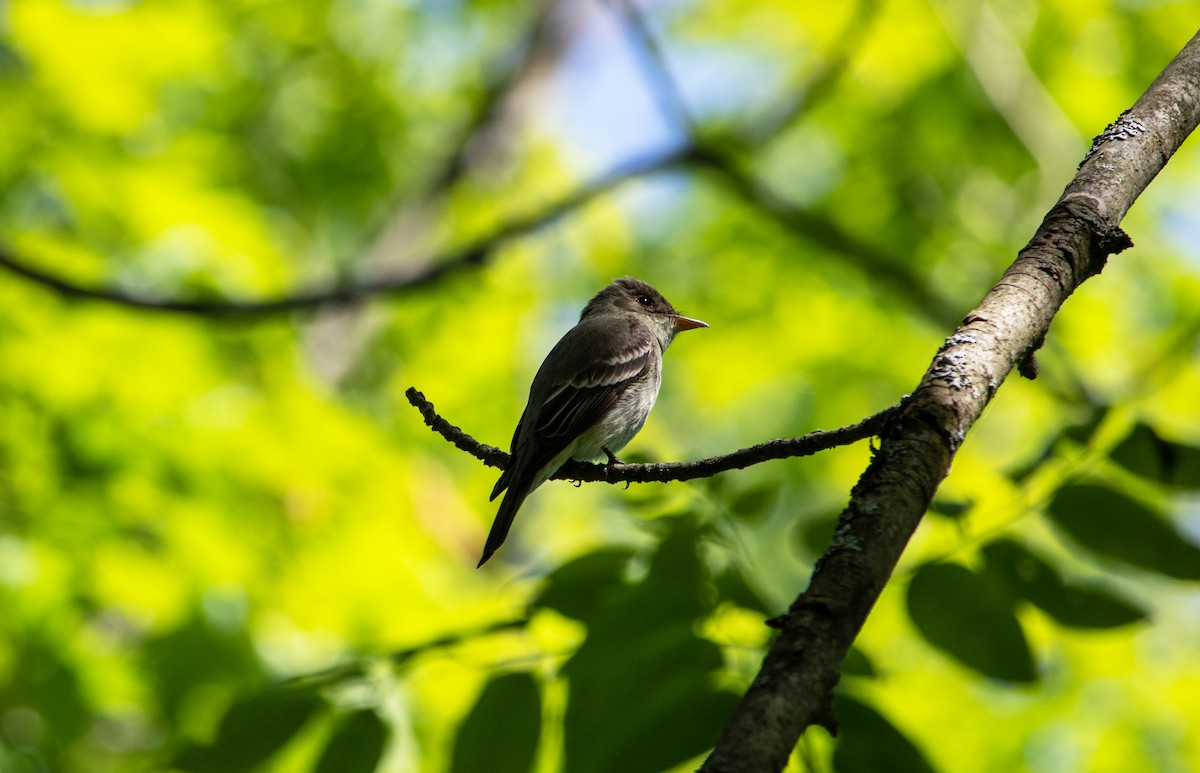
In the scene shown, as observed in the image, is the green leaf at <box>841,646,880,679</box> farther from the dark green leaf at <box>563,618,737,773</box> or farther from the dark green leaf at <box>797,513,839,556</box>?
the dark green leaf at <box>797,513,839,556</box>

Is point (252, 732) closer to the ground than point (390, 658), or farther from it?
closer to the ground

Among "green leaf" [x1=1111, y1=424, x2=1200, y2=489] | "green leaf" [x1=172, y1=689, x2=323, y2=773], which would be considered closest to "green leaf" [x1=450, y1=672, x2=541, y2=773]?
"green leaf" [x1=172, y1=689, x2=323, y2=773]

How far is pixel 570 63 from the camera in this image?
17.0 meters

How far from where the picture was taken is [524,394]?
42.9 ft

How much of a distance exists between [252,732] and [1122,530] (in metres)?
2.63

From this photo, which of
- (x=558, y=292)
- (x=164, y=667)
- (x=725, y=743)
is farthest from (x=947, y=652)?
(x=558, y=292)

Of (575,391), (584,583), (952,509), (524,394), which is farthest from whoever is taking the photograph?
(524,394)

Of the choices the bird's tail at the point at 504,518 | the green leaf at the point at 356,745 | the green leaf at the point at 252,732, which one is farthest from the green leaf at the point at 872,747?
the bird's tail at the point at 504,518

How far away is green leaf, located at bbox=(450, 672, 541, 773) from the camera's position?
305 cm

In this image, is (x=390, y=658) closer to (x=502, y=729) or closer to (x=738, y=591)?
(x=502, y=729)

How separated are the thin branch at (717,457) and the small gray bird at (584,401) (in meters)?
0.36

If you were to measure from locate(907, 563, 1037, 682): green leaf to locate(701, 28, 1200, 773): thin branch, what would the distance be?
46.4 inches

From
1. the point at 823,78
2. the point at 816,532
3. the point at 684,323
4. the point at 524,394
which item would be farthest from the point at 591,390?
the point at 524,394

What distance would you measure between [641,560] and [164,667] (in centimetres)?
285
